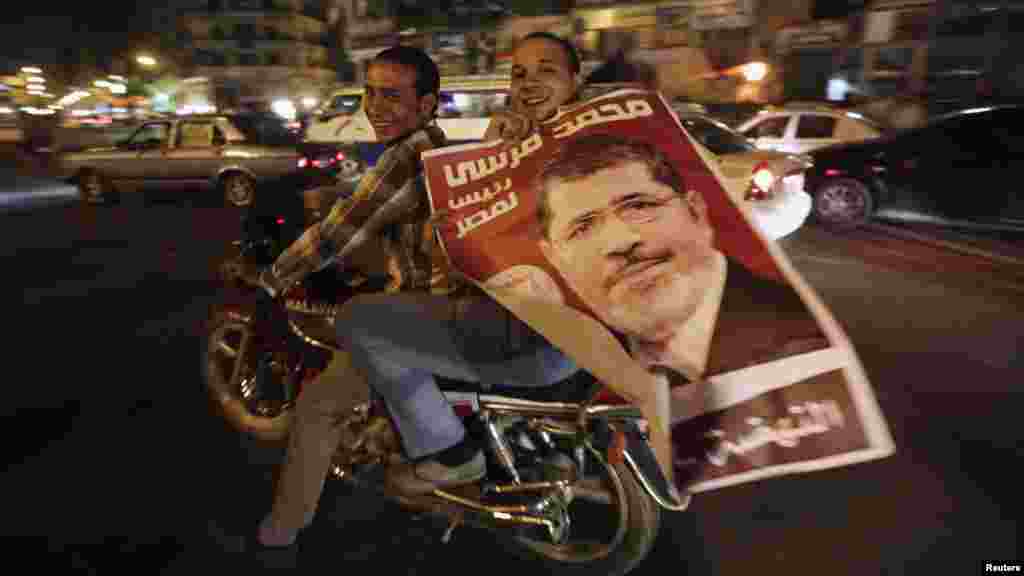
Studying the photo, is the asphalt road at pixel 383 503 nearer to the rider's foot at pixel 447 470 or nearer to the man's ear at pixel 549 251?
the rider's foot at pixel 447 470

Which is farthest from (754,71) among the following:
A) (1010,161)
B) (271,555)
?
(271,555)

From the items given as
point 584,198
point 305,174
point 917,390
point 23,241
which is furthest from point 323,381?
point 23,241

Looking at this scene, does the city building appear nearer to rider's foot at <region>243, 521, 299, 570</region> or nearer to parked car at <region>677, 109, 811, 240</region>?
parked car at <region>677, 109, 811, 240</region>

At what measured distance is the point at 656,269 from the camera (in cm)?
141

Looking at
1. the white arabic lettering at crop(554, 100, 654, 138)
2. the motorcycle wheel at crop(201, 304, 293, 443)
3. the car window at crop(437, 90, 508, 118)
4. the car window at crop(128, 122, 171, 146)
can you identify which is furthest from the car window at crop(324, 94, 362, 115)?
the white arabic lettering at crop(554, 100, 654, 138)

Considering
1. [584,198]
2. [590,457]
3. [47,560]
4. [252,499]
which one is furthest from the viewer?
[252,499]

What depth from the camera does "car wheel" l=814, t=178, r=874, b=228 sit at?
8.59 metres

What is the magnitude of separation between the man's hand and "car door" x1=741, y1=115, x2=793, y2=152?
9668 mm

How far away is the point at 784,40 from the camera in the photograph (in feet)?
68.7

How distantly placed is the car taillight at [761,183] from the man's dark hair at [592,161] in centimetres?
491

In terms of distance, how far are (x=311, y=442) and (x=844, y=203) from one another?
828cm

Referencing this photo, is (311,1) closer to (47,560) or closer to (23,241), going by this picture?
(23,241)

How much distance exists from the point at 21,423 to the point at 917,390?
505cm

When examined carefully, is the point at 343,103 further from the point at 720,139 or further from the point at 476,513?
the point at 476,513
